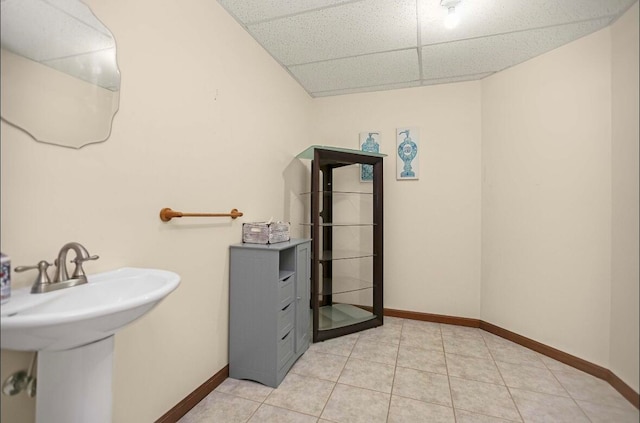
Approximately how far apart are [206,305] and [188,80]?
4.24ft

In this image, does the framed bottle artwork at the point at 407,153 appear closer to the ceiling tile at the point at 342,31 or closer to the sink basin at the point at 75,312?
the ceiling tile at the point at 342,31

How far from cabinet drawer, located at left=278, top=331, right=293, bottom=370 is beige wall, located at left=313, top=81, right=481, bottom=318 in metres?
1.40

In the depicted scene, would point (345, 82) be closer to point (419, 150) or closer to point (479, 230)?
point (419, 150)

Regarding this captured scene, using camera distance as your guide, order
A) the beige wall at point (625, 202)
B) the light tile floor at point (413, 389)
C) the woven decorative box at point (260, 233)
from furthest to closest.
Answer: the woven decorative box at point (260, 233)
the light tile floor at point (413, 389)
the beige wall at point (625, 202)

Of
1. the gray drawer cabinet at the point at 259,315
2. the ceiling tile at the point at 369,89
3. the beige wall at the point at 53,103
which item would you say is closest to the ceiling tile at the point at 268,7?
the beige wall at the point at 53,103

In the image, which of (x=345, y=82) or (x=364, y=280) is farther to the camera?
(x=364, y=280)

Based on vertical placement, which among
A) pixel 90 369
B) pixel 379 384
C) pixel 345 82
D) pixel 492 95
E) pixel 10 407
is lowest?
pixel 379 384

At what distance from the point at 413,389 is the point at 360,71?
8.57 feet

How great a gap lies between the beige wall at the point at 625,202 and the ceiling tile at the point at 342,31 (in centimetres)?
124

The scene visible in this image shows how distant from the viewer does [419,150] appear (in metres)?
2.85

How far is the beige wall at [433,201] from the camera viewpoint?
2.71m

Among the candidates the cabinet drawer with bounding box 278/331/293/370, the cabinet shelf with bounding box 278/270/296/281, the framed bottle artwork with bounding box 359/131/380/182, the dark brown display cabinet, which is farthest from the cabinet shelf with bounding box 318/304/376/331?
the framed bottle artwork with bounding box 359/131/380/182

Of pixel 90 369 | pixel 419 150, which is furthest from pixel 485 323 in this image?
pixel 90 369

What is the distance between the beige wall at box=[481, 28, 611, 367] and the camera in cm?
105
